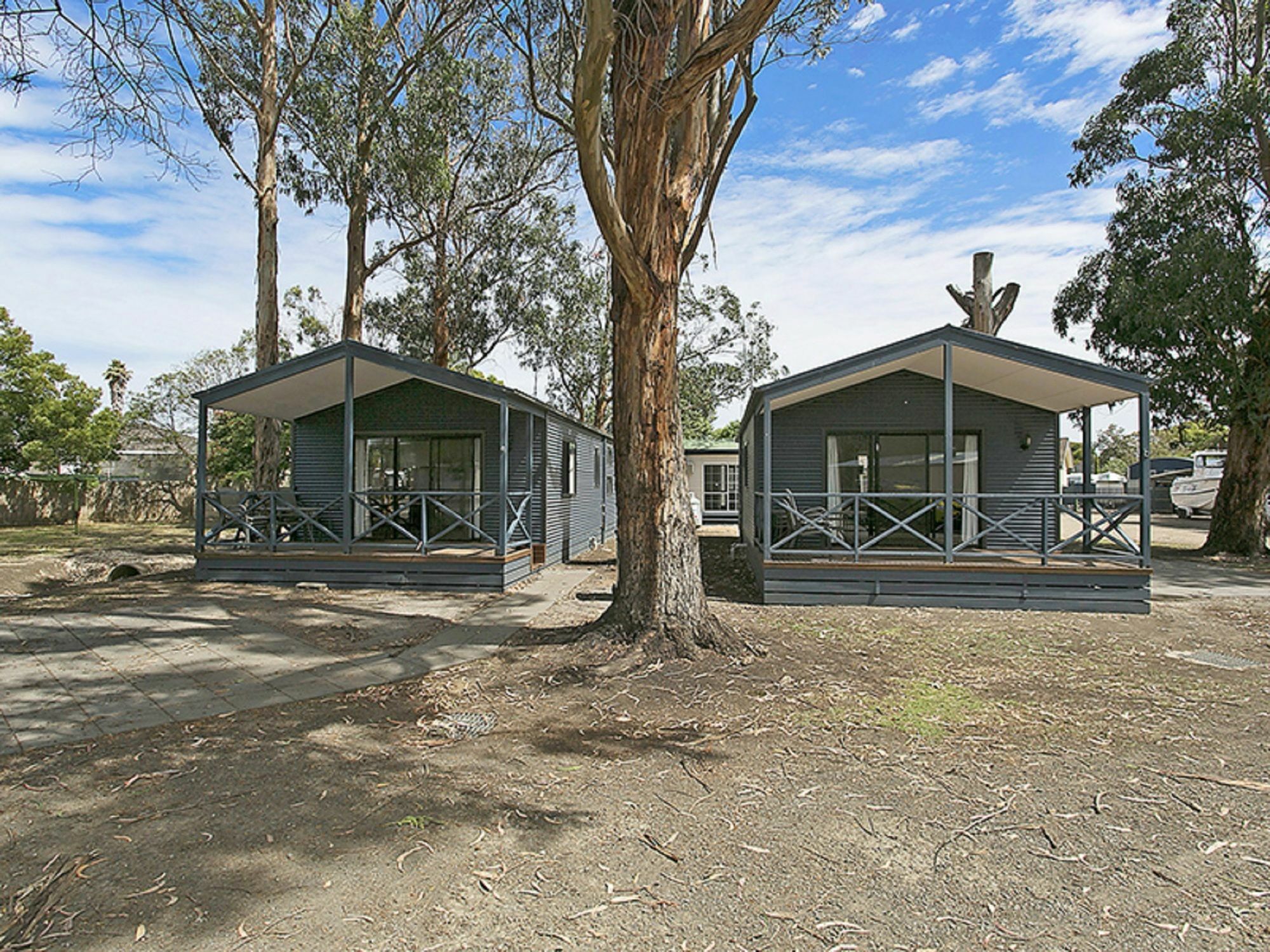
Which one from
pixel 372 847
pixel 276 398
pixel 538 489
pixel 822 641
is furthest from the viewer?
pixel 538 489

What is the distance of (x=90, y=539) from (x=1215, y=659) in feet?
74.5

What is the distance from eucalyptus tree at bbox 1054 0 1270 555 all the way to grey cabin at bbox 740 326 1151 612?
4.07 meters

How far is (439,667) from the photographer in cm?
588

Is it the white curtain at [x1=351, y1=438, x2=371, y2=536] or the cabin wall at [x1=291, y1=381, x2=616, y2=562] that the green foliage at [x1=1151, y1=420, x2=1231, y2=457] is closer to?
the cabin wall at [x1=291, y1=381, x2=616, y2=562]

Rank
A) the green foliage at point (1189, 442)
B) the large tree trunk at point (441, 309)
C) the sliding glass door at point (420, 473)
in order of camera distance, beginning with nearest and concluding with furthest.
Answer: the sliding glass door at point (420, 473)
the large tree trunk at point (441, 309)
the green foliage at point (1189, 442)

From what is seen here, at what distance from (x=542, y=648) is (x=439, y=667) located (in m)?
0.87

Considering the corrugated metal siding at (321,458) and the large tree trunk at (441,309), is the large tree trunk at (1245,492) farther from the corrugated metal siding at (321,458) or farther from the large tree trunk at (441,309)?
the large tree trunk at (441,309)

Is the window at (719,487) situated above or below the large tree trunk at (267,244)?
below

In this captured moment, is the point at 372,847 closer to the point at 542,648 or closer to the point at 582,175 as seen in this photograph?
the point at 542,648

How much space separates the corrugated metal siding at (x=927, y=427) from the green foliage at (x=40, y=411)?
2311 centimetres

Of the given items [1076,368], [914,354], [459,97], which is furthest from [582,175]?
[459,97]

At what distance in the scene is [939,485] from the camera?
1170cm

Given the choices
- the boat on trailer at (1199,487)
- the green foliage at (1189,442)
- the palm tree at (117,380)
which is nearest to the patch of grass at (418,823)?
the boat on trailer at (1199,487)

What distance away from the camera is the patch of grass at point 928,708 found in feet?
14.5
